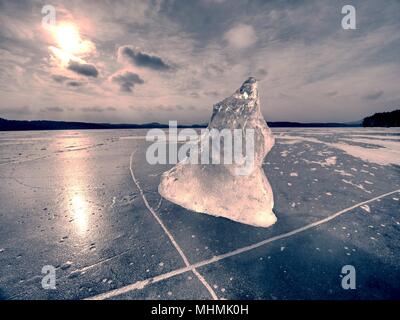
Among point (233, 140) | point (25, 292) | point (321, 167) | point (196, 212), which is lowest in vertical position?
point (25, 292)

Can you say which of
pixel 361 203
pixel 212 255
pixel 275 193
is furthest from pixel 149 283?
pixel 361 203

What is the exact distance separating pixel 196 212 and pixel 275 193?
2.14m

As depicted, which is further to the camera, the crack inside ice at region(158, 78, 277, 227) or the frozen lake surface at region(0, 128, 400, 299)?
the crack inside ice at region(158, 78, 277, 227)

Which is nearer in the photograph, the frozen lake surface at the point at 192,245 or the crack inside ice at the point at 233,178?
the frozen lake surface at the point at 192,245

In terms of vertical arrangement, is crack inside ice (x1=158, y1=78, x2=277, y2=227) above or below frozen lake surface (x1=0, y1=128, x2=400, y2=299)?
Result: above

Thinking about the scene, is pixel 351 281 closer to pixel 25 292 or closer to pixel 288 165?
pixel 25 292

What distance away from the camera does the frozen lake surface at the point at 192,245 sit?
2.13 metres

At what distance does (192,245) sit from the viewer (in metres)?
2.89

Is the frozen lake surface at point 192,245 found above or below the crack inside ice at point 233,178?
below

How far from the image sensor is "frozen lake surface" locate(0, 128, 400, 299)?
2135 millimetres

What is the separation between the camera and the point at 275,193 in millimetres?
4793

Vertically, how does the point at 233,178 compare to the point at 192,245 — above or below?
above

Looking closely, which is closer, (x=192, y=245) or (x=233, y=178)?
(x=192, y=245)

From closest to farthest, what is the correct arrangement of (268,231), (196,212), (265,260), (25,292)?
(25,292)
(265,260)
(268,231)
(196,212)
